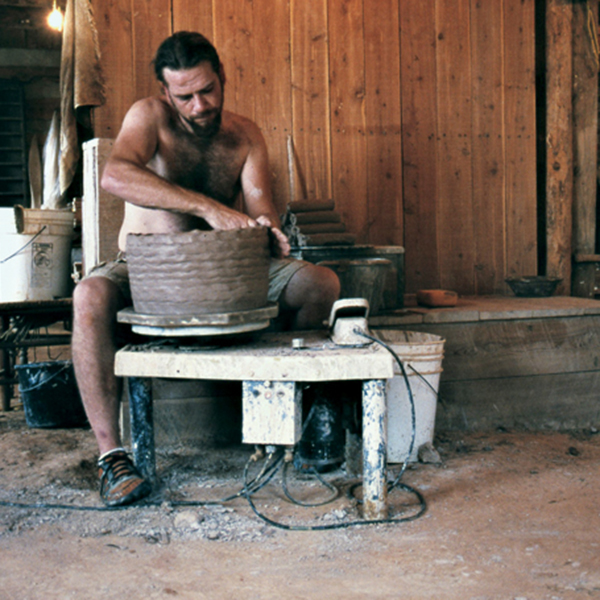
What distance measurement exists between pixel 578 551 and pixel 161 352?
142 centimetres

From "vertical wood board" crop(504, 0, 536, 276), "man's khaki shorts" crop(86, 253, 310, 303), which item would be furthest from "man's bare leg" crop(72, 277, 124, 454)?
"vertical wood board" crop(504, 0, 536, 276)

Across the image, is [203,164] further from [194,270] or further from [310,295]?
[194,270]

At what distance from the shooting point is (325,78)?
13.0ft

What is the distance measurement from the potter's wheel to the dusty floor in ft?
2.02

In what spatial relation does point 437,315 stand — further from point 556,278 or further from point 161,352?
point 161,352

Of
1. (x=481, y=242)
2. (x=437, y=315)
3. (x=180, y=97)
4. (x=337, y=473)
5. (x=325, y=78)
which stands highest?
(x=325, y=78)

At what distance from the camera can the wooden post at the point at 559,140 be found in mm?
4367

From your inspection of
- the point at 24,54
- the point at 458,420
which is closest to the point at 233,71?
the point at 458,420

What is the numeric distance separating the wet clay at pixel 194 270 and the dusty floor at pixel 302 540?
2.34 ft

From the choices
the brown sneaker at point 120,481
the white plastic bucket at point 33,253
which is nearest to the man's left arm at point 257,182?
the brown sneaker at point 120,481

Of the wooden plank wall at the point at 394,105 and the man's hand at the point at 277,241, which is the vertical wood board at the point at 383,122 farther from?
the man's hand at the point at 277,241

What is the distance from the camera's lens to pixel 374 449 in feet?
7.15

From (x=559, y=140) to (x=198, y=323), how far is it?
326 centimetres

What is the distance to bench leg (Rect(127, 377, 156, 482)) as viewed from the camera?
2.43 meters
